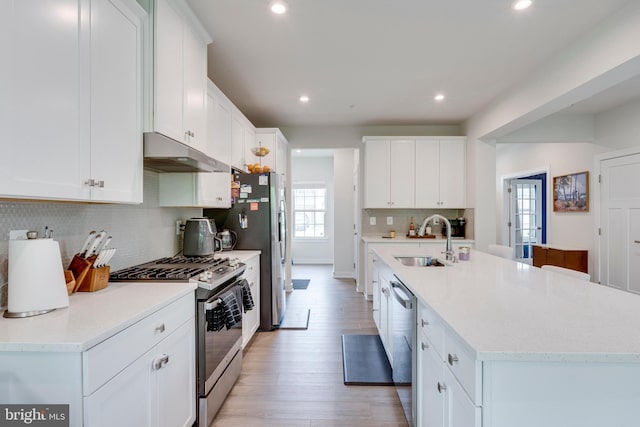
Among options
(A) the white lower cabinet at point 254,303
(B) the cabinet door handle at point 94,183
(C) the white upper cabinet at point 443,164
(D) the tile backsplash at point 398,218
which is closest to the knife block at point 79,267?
(B) the cabinet door handle at point 94,183

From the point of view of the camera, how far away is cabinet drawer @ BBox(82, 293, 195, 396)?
1014 millimetres

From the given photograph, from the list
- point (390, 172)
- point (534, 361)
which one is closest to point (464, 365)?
point (534, 361)

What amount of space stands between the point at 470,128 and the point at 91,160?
A: 4.63 meters

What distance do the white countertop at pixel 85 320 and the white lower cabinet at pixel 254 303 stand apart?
129 cm

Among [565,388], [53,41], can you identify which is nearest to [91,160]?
[53,41]

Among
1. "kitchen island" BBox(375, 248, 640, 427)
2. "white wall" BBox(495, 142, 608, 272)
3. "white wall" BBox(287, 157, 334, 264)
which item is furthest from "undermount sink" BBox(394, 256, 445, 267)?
"white wall" BBox(287, 157, 334, 264)

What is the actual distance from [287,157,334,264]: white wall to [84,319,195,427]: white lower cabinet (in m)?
6.16

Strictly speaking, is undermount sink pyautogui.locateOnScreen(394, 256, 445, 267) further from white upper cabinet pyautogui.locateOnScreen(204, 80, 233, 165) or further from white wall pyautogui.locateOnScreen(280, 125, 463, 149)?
white wall pyautogui.locateOnScreen(280, 125, 463, 149)

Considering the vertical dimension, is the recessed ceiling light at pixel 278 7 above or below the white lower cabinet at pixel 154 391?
above

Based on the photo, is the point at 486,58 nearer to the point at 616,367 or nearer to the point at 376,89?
the point at 376,89

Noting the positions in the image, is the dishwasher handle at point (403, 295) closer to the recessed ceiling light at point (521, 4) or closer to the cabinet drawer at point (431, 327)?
the cabinet drawer at point (431, 327)

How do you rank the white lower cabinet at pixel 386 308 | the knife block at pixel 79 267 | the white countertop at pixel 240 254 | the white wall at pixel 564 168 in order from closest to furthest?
the knife block at pixel 79 267, the white lower cabinet at pixel 386 308, the white countertop at pixel 240 254, the white wall at pixel 564 168

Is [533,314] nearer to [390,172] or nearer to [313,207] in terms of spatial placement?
[390,172]

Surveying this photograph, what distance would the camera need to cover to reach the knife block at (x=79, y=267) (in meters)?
1.53
